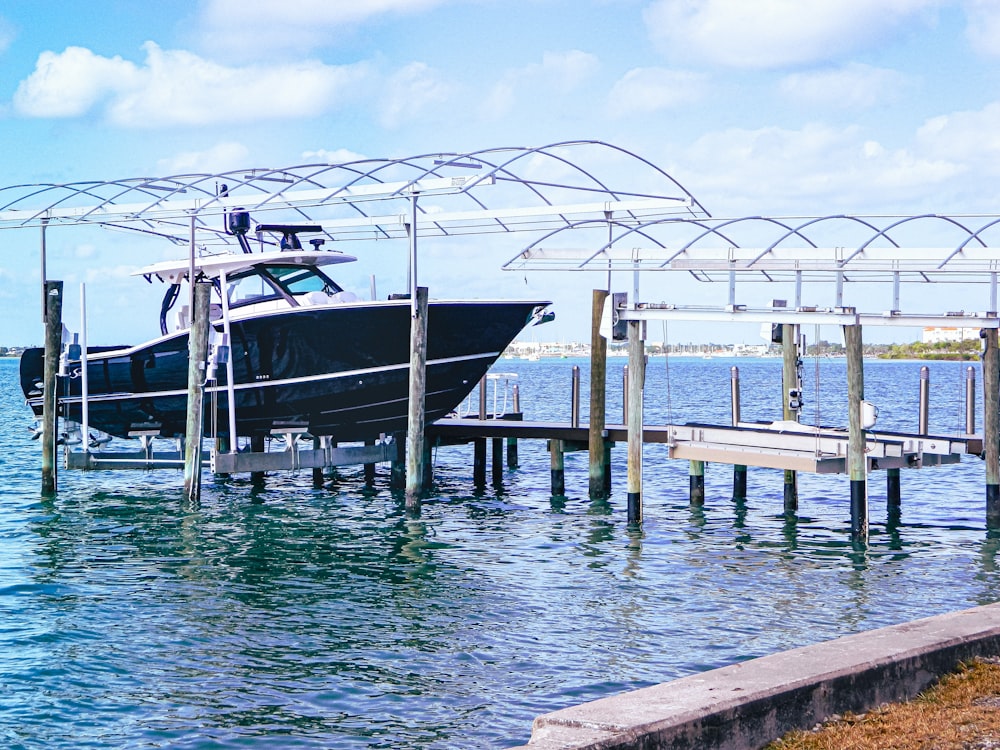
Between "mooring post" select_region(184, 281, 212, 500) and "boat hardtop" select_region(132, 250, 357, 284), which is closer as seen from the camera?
"mooring post" select_region(184, 281, 212, 500)

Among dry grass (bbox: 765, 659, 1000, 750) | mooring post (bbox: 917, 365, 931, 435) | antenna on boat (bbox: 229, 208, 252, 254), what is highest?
antenna on boat (bbox: 229, 208, 252, 254)

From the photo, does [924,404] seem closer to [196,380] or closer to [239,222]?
[239,222]

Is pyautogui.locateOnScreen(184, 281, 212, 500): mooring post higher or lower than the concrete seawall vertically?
higher

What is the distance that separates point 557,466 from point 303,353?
19.3 ft

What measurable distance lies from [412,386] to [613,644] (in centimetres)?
852

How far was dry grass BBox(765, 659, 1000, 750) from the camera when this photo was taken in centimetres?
662

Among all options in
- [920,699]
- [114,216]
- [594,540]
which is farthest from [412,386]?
[920,699]

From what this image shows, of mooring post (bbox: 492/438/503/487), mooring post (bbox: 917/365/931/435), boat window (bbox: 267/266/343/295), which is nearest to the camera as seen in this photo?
boat window (bbox: 267/266/343/295)

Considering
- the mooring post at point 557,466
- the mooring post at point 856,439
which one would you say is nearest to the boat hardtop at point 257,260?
the mooring post at point 557,466

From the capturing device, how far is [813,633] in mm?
13016

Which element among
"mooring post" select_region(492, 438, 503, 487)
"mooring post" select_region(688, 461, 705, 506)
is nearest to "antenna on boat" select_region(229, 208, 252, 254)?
"mooring post" select_region(492, 438, 503, 487)

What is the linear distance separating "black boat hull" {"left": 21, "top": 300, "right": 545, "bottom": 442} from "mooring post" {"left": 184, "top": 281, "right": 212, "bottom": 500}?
62cm

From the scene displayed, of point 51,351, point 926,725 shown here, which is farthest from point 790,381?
point 926,725

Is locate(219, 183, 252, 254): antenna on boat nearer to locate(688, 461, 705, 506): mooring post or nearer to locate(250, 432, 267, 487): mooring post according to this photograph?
locate(250, 432, 267, 487): mooring post
